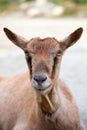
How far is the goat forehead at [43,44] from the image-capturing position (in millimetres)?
9273

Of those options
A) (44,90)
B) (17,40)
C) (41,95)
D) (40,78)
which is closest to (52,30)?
(17,40)

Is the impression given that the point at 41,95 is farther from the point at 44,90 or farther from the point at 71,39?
the point at 71,39

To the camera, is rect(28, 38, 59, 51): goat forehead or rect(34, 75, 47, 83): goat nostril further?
rect(28, 38, 59, 51): goat forehead

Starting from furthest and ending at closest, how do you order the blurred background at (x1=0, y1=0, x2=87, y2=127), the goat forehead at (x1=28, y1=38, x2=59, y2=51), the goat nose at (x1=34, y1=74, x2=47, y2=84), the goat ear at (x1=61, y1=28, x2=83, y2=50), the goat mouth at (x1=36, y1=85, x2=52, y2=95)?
the blurred background at (x1=0, y1=0, x2=87, y2=127), the goat ear at (x1=61, y1=28, x2=83, y2=50), the goat forehead at (x1=28, y1=38, x2=59, y2=51), the goat mouth at (x1=36, y1=85, x2=52, y2=95), the goat nose at (x1=34, y1=74, x2=47, y2=84)

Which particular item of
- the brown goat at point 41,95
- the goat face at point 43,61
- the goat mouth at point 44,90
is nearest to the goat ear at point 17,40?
the brown goat at point 41,95

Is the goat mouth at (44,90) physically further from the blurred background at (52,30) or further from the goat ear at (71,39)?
the blurred background at (52,30)

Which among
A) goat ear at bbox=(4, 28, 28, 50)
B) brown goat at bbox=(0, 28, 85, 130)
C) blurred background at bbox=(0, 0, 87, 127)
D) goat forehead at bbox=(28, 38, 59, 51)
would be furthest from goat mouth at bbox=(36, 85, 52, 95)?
blurred background at bbox=(0, 0, 87, 127)

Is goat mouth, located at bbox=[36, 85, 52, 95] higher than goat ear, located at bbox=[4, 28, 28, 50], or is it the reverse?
goat ear, located at bbox=[4, 28, 28, 50]

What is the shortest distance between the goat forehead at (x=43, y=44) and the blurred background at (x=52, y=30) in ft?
8.38

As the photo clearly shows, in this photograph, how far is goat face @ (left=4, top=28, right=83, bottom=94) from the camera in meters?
8.95

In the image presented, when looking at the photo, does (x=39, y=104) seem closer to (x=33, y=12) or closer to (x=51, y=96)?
(x=51, y=96)

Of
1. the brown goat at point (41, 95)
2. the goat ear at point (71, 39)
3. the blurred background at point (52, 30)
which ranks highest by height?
the goat ear at point (71, 39)

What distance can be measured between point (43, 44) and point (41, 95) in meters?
0.72

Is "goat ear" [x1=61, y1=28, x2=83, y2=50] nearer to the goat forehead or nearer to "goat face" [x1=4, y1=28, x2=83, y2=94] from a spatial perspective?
"goat face" [x1=4, y1=28, x2=83, y2=94]
